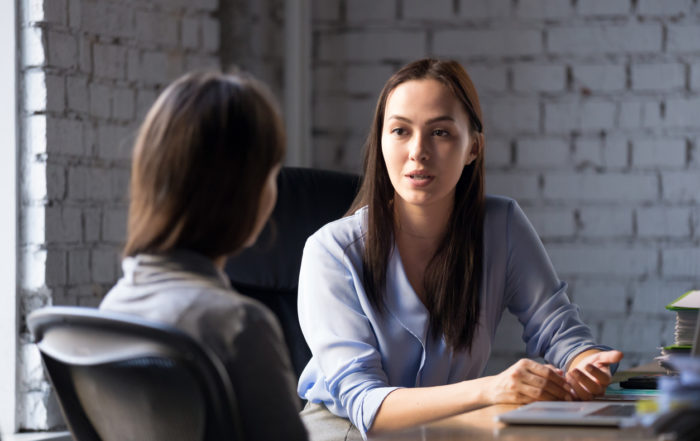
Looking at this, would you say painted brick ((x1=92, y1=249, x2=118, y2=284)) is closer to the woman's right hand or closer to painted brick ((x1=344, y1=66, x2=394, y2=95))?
painted brick ((x1=344, y1=66, x2=394, y2=95))

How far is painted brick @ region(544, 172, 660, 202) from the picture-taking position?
2.63m

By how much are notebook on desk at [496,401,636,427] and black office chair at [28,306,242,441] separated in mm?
392

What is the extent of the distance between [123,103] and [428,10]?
104cm

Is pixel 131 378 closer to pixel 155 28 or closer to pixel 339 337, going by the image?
pixel 339 337

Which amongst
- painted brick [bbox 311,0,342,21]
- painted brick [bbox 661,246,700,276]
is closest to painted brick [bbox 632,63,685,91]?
painted brick [bbox 661,246,700,276]

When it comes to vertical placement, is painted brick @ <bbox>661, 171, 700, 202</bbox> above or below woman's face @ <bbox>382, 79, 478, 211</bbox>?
below

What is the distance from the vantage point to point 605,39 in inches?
104

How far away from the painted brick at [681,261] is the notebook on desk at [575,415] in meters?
1.61

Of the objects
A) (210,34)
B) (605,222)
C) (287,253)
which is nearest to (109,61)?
(210,34)

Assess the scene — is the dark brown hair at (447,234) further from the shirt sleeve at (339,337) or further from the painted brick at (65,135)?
the painted brick at (65,135)

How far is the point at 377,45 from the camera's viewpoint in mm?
2814

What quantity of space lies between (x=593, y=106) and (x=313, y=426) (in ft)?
5.07

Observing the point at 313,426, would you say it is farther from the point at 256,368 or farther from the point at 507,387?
the point at 256,368

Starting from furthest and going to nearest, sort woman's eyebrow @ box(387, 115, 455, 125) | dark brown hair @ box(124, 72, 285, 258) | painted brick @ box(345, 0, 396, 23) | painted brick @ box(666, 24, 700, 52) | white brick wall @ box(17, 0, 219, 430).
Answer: painted brick @ box(345, 0, 396, 23) < painted brick @ box(666, 24, 700, 52) < white brick wall @ box(17, 0, 219, 430) < woman's eyebrow @ box(387, 115, 455, 125) < dark brown hair @ box(124, 72, 285, 258)
